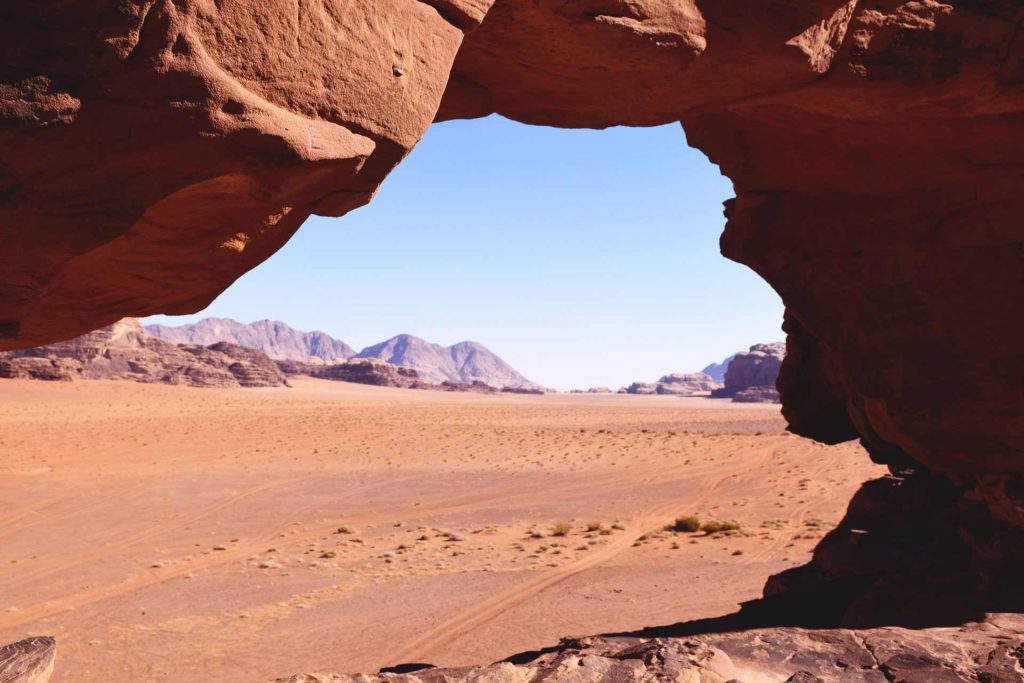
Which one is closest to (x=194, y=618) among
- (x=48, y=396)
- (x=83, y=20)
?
(x=83, y=20)

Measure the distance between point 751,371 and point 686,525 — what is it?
290 feet

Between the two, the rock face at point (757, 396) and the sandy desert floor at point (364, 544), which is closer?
the sandy desert floor at point (364, 544)

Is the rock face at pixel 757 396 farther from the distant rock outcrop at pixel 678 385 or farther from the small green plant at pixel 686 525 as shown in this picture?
the small green plant at pixel 686 525

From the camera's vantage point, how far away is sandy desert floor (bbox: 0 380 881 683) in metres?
8.21

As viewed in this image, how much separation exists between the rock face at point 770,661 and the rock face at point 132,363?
55370 mm

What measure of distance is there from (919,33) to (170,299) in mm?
5202

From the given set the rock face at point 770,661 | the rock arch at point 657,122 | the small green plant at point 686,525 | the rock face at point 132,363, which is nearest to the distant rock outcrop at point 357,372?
the rock face at point 132,363

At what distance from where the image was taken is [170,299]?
172 inches

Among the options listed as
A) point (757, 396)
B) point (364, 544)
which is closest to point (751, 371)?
point (757, 396)

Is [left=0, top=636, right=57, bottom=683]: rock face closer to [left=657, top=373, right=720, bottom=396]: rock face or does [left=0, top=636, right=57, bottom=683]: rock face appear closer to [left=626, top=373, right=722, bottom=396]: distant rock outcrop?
[left=626, top=373, right=722, bottom=396]: distant rock outcrop

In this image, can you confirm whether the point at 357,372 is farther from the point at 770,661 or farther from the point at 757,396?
the point at 770,661

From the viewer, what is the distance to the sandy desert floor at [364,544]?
821 centimetres

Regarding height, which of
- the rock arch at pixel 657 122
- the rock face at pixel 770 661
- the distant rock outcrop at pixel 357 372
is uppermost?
the rock arch at pixel 657 122

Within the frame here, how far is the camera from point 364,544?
1251 cm
